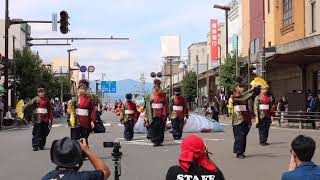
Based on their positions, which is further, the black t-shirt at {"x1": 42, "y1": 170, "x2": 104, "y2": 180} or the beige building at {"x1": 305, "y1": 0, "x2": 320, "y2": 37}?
the beige building at {"x1": 305, "y1": 0, "x2": 320, "y2": 37}

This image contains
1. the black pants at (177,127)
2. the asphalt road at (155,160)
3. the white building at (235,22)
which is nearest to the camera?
the asphalt road at (155,160)

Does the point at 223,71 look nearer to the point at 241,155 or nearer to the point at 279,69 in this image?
the point at 279,69

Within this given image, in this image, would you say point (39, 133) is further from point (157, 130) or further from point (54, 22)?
point (54, 22)

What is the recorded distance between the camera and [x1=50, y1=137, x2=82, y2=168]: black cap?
4.65m

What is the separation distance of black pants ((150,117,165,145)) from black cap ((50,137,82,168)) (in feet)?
44.6

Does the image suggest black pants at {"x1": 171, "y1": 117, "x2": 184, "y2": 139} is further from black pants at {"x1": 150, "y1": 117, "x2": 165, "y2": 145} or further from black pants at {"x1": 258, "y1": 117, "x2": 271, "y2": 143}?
black pants at {"x1": 258, "y1": 117, "x2": 271, "y2": 143}

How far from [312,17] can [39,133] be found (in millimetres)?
24984

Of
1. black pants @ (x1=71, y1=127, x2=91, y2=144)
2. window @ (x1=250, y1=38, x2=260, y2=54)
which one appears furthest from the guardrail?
window @ (x1=250, y1=38, x2=260, y2=54)

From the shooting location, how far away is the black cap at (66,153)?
4.65 m

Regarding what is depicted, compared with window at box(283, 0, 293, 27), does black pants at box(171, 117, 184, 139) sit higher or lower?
lower

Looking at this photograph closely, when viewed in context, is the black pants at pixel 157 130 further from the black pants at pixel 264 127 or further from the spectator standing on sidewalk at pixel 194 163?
the spectator standing on sidewalk at pixel 194 163

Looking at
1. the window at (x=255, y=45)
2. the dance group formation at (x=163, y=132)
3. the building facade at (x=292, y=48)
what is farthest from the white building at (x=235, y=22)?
the dance group formation at (x=163, y=132)

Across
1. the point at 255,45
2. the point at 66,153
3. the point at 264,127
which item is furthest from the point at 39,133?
the point at 255,45

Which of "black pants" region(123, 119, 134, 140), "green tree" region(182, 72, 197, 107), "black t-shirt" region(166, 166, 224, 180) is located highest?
"green tree" region(182, 72, 197, 107)
